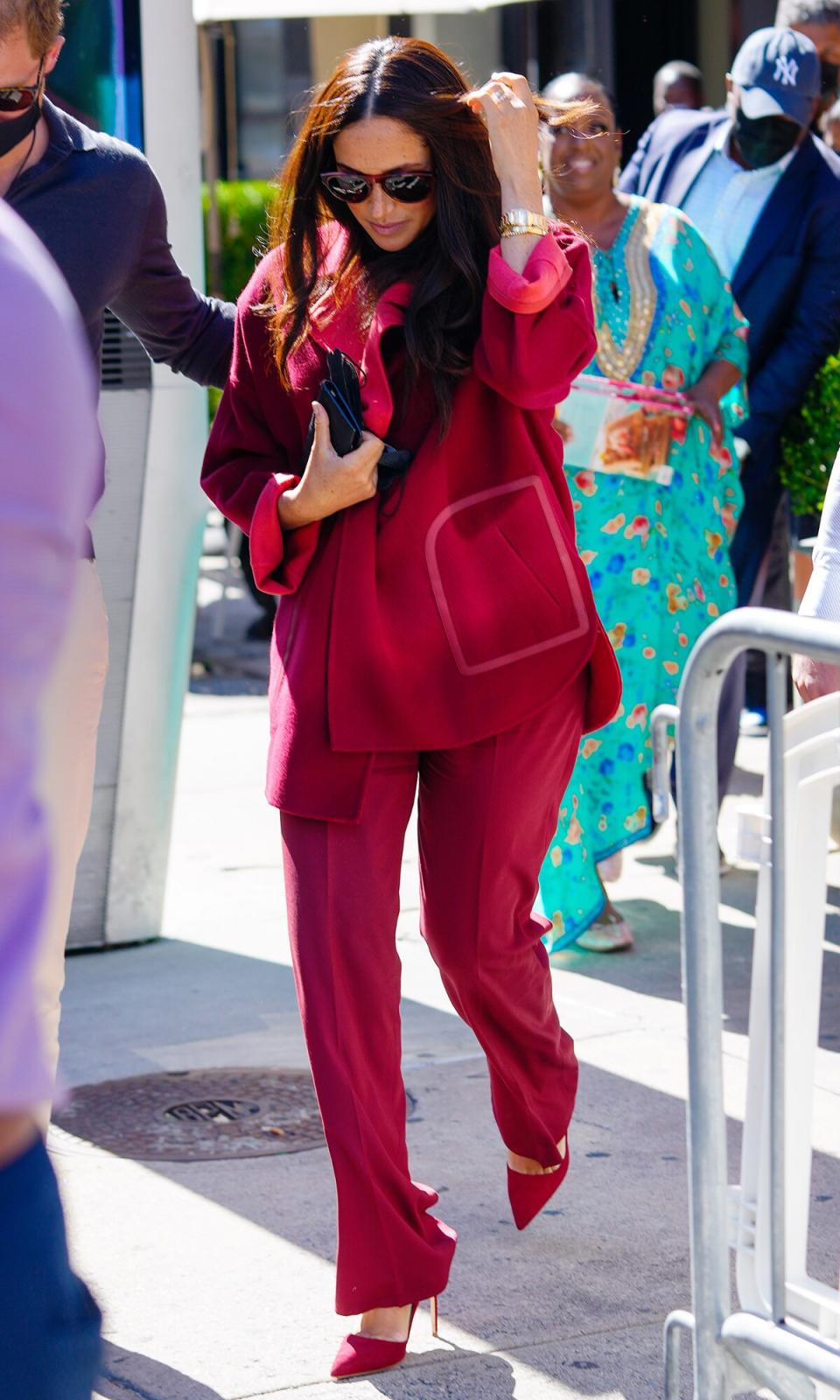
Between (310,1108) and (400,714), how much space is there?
4.37ft

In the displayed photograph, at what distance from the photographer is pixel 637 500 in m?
5.04

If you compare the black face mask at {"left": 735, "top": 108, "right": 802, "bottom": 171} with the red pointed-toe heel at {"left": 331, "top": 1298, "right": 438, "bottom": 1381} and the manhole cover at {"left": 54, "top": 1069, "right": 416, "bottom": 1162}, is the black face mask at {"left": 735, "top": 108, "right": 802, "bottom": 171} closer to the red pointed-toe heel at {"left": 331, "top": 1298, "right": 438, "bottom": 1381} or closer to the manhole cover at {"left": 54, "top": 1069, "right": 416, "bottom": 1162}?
the manhole cover at {"left": 54, "top": 1069, "right": 416, "bottom": 1162}

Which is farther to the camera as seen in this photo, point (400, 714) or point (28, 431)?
point (400, 714)

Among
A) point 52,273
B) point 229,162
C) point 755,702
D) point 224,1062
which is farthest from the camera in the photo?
point 229,162

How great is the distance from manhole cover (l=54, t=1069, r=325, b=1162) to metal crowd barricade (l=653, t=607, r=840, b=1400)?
168cm

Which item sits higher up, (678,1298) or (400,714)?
(400,714)

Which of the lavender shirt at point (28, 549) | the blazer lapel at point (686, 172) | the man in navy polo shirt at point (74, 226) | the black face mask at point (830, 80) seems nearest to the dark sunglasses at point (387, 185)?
the man in navy polo shirt at point (74, 226)

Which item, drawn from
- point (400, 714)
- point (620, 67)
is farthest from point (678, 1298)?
point (620, 67)

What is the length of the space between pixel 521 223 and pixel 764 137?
115 inches

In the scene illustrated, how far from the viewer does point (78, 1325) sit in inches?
68.2

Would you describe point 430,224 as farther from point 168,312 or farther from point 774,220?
point 774,220

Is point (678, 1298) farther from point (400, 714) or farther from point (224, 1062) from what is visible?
point (224, 1062)

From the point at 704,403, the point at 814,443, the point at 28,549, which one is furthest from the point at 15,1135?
the point at 814,443

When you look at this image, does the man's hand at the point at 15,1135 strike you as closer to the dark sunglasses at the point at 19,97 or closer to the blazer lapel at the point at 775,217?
the dark sunglasses at the point at 19,97
